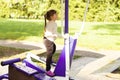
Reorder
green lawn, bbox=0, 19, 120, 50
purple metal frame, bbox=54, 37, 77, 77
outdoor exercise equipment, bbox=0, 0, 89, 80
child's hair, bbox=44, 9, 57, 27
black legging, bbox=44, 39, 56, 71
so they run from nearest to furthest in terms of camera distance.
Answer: outdoor exercise equipment, bbox=0, 0, 89, 80 → purple metal frame, bbox=54, 37, 77, 77 → child's hair, bbox=44, 9, 57, 27 → black legging, bbox=44, 39, 56, 71 → green lawn, bbox=0, 19, 120, 50

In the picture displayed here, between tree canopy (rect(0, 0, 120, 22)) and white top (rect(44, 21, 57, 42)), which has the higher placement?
white top (rect(44, 21, 57, 42))

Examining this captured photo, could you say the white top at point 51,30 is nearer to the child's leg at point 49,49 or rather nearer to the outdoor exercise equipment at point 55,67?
the child's leg at point 49,49

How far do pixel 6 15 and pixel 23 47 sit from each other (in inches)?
395

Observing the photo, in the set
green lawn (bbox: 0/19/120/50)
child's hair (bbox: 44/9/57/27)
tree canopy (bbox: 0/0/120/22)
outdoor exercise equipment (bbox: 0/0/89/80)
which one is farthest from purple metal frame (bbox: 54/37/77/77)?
tree canopy (bbox: 0/0/120/22)

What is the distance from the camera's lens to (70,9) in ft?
65.9

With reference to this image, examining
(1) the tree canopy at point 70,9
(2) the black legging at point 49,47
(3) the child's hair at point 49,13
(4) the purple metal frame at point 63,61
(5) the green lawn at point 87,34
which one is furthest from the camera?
(1) the tree canopy at point 70,9

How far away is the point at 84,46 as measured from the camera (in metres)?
10.7

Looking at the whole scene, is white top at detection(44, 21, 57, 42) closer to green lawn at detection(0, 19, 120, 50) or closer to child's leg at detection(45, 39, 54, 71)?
child's leg at detection(45, 39, 54, 71)

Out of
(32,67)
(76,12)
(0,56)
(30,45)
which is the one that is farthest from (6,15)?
(32,67)

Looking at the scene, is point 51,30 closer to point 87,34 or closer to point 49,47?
point 49,47

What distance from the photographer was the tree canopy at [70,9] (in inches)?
782

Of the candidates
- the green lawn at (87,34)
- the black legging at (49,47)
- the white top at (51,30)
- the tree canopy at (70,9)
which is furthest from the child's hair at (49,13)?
the tree canopy at (70,9)

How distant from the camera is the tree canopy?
19875 millimetres

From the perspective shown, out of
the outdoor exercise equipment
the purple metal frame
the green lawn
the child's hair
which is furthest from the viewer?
the green lawn
